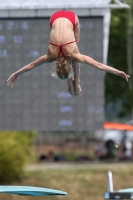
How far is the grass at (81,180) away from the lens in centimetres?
2086

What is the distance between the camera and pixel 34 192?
10.4 m

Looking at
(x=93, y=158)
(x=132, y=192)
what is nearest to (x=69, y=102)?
(x=132, y=192)

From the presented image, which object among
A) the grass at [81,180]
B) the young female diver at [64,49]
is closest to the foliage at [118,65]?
the grass at [81,180]

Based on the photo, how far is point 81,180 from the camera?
21422 mm

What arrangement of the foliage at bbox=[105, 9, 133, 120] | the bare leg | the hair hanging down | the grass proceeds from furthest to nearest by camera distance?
the foliage at bbox=[105, 9, 133, 120] → the grass → the bare leg → the hair hanging down

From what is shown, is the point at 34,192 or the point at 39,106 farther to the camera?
Answer: the point at 39,106

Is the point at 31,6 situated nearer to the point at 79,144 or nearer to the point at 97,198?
the point at 97,198

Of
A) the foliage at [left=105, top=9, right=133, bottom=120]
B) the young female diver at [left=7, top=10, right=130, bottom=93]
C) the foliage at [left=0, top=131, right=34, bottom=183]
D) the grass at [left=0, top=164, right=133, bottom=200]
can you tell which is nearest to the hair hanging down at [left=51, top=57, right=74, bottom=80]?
the young female diver at [left=7, top=10, right=130, bottom=93]

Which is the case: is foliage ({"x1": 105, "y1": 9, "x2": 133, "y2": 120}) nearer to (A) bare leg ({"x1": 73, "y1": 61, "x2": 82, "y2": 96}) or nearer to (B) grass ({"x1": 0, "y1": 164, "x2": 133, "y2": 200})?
(B) grass ({"x1": 0, "y1": 164, "x2": 133, "y2": 200})

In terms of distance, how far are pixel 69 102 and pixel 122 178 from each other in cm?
828

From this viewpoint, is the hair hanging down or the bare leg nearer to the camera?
the hair hanging down

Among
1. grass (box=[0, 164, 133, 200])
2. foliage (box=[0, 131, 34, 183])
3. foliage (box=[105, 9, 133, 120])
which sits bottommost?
grass (box=[0, 164, 133, 200])

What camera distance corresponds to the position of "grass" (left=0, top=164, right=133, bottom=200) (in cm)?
2086

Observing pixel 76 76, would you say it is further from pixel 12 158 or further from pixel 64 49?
pixel 12 158
